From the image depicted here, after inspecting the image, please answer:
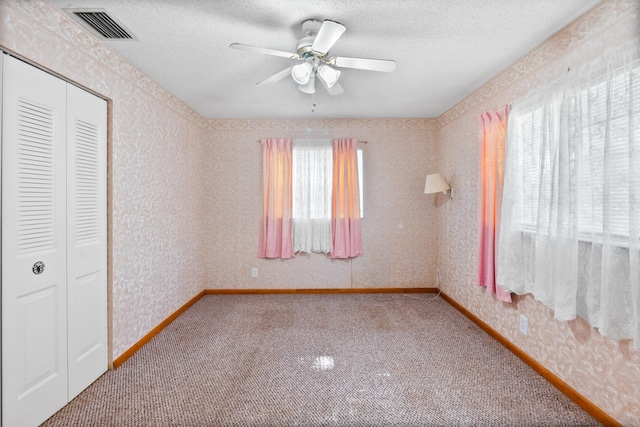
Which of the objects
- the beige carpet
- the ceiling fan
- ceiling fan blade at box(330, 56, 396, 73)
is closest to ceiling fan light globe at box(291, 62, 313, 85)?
the ceiling fan

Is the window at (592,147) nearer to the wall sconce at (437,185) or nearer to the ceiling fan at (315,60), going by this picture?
the ceiling fan at (315,60)

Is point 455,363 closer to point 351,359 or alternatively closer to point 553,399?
point 553,399

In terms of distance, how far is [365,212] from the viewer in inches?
159

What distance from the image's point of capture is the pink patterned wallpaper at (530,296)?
1.54 m

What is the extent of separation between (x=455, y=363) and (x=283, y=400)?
1.37m

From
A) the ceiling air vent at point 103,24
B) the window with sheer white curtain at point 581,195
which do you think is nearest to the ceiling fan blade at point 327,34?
the ceiling air vent at point 103,24

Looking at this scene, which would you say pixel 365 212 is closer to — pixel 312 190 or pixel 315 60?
pixel 312 190

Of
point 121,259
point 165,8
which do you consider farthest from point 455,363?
point 165,8

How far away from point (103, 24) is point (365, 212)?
323cm

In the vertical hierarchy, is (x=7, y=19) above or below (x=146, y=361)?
above

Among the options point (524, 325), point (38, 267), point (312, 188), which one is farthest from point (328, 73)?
point (524, 325)

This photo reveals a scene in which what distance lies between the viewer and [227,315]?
3.27 meters

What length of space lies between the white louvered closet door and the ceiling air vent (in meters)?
0.43

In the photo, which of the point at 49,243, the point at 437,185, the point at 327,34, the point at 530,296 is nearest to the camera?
the point at 327,34
